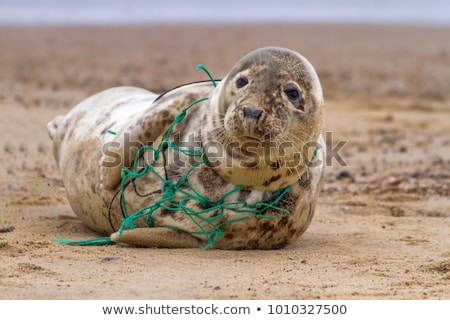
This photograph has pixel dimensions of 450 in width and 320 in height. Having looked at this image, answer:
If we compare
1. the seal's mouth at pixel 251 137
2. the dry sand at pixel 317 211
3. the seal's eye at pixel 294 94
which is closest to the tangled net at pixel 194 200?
the dry sand at pixel 317 211

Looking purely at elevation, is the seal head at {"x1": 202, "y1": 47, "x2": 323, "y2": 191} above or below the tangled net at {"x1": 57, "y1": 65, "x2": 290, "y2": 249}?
above

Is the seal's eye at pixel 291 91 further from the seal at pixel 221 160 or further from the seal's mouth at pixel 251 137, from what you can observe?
the seal's mouth at pixel 251 137

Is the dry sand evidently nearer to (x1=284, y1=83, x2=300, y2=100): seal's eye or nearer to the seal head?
the seal head

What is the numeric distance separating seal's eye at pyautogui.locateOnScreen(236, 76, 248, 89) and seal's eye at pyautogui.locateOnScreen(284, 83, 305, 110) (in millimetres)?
194

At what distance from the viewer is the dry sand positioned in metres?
4.05

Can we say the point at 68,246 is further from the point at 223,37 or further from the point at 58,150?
the point at 223,37

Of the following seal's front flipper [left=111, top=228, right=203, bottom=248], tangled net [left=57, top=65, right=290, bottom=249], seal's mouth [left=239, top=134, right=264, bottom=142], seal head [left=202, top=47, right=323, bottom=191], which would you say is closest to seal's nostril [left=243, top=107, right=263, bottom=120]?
seal head [left=202, top=47, right=323, bottom=191]

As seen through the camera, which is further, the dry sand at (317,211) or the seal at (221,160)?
the seal at (221,160)

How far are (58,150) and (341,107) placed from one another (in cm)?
706

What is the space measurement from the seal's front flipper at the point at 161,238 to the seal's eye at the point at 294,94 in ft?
3.00

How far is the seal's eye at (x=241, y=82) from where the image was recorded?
434cm

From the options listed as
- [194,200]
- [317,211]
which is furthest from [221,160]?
[317,211]
